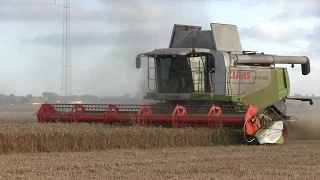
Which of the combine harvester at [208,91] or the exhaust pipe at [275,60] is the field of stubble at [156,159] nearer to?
A: the combine harvester at [208,91]

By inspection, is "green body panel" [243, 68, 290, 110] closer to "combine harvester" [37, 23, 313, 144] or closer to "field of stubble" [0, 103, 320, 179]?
"combine harvester" [37, 23, 313, 144]

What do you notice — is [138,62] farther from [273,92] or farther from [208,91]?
[273,92]

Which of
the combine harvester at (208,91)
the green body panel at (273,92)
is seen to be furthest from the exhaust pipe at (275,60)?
the green body panel at (273,92)

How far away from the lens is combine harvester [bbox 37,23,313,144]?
10164 mm

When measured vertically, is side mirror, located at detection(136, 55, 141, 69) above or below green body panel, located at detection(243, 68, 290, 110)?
above

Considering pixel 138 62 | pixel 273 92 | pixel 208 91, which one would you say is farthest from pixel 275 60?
pixel 138 62

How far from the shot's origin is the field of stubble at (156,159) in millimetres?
6254

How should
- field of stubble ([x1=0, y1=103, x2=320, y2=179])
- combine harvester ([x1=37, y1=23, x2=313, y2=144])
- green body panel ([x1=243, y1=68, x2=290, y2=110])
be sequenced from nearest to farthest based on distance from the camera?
field of stubble ([x1=0, y1=103, x2=320, y2=179])
combine harvester ([x1=37, y1=23, x2=313, y2=144])
green body panel ([x1=243, y1=68, x2=290, y2=110])

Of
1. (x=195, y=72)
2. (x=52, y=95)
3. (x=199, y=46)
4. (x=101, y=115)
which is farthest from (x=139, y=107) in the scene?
(x=52, y=95)

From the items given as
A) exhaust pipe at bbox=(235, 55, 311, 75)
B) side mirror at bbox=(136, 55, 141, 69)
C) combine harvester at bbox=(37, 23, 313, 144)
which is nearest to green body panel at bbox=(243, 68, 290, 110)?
combine harvester at bbox=(37, 23, 313, 144)

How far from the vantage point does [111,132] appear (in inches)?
367

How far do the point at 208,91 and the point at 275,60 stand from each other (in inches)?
89.2

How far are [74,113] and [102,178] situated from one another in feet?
17.3

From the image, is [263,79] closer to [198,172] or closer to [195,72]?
[195,72]
